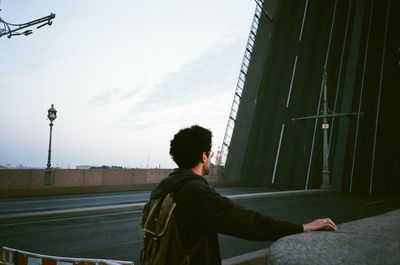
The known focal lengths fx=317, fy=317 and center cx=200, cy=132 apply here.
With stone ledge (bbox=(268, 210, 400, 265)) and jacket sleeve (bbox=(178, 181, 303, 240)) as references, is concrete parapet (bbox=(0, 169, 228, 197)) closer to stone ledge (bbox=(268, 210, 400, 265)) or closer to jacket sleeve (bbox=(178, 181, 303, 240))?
stone ledge (bbox=(268, 210, 400, 265))

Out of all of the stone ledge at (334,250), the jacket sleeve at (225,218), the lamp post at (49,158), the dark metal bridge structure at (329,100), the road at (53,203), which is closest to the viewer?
the jacket sleeve at (225,218)

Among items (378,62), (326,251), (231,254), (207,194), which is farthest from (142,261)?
(378,62)

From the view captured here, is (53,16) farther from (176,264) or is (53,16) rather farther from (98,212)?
(176,264)

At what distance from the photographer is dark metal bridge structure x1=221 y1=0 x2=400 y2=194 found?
22438 mm

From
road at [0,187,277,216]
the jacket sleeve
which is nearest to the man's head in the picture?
the jacket sleeve

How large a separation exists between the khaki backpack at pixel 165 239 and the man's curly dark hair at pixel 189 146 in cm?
28

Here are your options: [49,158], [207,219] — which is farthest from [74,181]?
[207,219]

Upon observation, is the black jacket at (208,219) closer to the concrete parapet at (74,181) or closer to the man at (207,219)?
the man at (207,219)

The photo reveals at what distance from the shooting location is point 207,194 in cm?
182

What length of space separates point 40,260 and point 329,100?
24963mm

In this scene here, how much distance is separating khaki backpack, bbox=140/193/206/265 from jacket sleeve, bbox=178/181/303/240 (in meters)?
0.12

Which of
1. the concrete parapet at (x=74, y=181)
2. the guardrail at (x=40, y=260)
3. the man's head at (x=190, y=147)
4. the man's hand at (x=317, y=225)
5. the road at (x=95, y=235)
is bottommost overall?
the concrete parapet at (x=74, y=181)

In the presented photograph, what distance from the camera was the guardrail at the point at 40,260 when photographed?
2223mm

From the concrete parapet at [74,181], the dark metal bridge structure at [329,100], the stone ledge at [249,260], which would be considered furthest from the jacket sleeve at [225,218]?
the dark metal bridge structure at [329,100]
